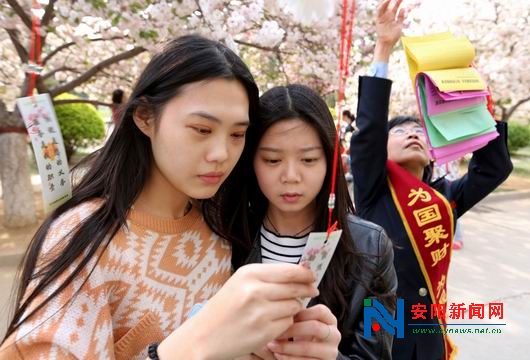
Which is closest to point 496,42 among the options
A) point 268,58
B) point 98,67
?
point 268,58

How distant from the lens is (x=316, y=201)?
1.35 m

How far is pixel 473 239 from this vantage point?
6.08 metres

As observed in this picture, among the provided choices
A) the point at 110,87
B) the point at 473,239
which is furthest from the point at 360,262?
the point at 110,87

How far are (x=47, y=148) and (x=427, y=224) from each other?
4.68 feet

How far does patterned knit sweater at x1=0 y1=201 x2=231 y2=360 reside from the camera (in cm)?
78

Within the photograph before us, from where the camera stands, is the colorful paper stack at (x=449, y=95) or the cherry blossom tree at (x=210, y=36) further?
the cherry blossom tree at (x=210, y=36)

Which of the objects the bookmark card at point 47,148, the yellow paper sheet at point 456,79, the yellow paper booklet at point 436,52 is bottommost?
the bookmark card at point 47,148

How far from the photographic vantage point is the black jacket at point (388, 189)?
1577mm

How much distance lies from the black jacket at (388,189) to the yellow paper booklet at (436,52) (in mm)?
138

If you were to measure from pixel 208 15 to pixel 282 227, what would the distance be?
2686 mm

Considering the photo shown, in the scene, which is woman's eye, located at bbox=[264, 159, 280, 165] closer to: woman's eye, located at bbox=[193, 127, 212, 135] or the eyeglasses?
woman's eye, located at bbox=[193, 127, 212, 135]

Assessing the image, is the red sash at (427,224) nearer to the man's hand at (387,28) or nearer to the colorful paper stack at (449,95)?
the colorful paper stack at (449,95)

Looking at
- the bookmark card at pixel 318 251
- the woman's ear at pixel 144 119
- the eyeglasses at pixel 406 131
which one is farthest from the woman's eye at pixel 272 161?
the eyeglasses at pixel 406 131

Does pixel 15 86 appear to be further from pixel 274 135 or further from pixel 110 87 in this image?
pixel 274 135
